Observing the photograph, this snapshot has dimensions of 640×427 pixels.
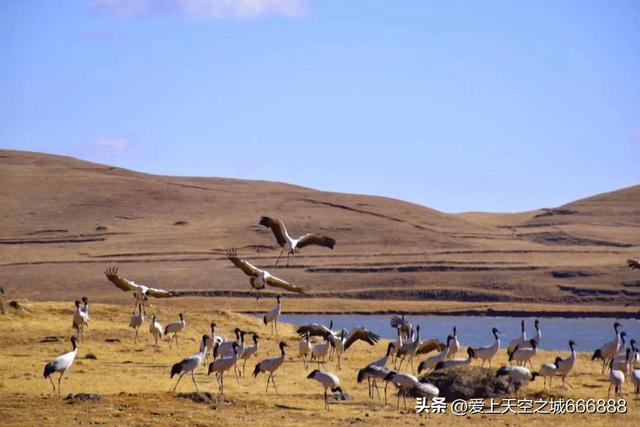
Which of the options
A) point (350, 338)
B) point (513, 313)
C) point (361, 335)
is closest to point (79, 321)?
point (350, 338)

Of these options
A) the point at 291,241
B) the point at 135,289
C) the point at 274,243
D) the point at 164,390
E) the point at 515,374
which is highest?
the point at 274,243

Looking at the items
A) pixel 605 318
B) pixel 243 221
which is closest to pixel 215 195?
pixel 243 221

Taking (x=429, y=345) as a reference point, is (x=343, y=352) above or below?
below

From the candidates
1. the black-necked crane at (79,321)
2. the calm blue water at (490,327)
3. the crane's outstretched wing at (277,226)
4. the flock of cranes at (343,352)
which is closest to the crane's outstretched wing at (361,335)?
the flock of cranes at (343,352)

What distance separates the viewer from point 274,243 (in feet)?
357

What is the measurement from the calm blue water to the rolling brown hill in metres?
10.2

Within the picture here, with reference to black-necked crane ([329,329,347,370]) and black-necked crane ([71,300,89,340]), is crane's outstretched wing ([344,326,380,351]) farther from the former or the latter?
black-necked crane ([71,300,89,340])

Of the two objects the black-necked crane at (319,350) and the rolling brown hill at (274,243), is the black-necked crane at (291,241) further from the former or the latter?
the rolling brown hill at (274,243)

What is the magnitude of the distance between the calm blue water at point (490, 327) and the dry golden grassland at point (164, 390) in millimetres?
20475

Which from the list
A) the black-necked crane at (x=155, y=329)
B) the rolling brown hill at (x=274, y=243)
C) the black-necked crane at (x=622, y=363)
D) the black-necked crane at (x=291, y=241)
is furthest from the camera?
the rolling brown hill at (x=274, y=243)

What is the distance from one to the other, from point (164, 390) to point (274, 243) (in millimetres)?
85809

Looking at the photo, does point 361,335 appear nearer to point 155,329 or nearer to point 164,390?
point 155,329

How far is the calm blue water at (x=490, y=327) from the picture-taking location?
55.5 m

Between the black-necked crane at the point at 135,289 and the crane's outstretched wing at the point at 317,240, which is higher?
the crane's outstretched wing at the point at 317,240
